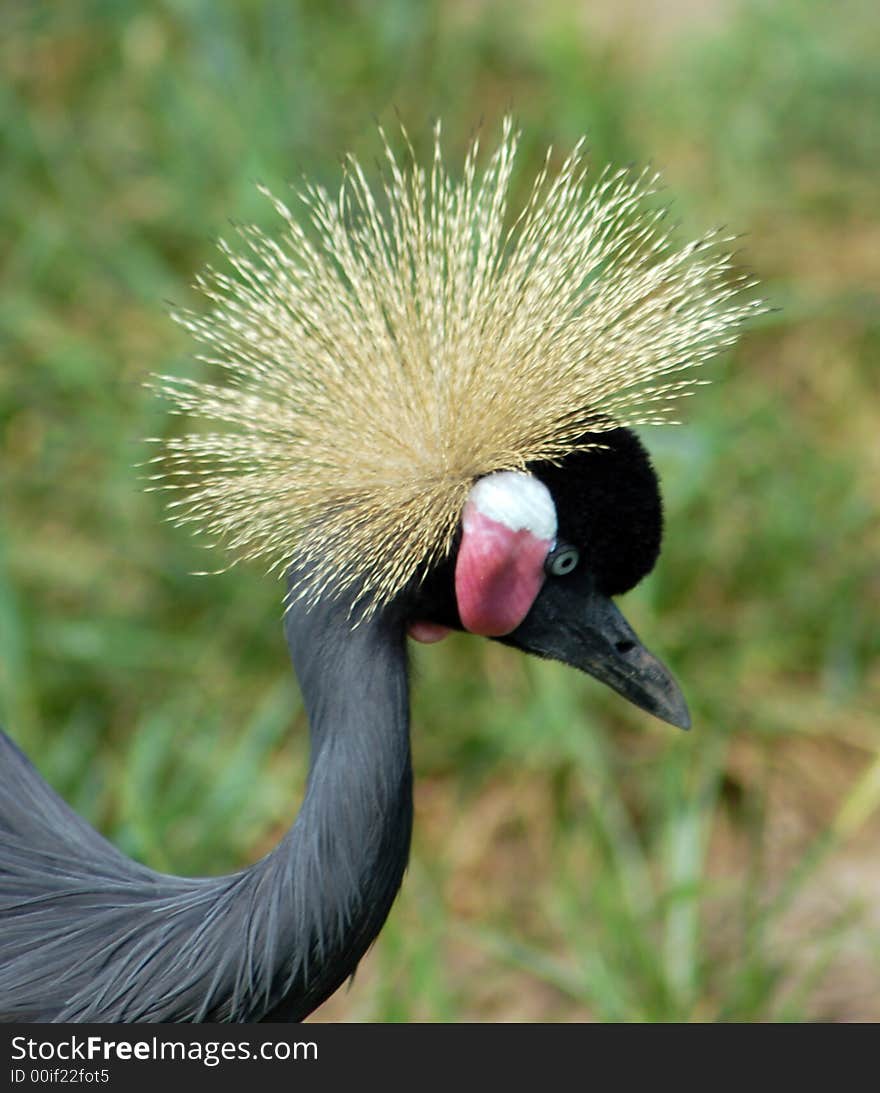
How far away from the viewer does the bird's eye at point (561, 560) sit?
1476mm

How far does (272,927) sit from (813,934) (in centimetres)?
105

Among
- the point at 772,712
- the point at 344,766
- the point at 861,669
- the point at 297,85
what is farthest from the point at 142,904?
the point at 297,85

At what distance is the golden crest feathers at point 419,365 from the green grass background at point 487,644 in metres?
0.38

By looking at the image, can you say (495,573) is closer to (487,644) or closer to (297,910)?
(297,910)

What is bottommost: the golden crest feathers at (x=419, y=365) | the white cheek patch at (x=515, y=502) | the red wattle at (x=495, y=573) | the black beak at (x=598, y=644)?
the black beak at (x=598, y=644)

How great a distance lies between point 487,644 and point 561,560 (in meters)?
1.23

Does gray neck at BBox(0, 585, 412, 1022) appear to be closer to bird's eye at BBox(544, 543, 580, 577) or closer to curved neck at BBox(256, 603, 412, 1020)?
curved neck at BBox(256, 603, 412, 1020)

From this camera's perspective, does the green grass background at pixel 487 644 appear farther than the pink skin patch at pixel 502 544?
Yes

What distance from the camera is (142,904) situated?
1.52 meters

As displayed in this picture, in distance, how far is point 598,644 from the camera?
1.51 m

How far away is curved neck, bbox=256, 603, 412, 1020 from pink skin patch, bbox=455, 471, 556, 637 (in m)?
0.08

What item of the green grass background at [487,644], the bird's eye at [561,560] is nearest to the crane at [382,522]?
the bird's eye at [561,560]

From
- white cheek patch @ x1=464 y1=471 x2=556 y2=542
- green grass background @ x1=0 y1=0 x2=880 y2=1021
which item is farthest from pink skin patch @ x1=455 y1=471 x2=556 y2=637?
green grass background @ x1=0 y1=0 x2=880 y2=1021

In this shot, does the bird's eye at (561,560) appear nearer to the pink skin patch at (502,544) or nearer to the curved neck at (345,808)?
the pink skin patch at (502,544)
